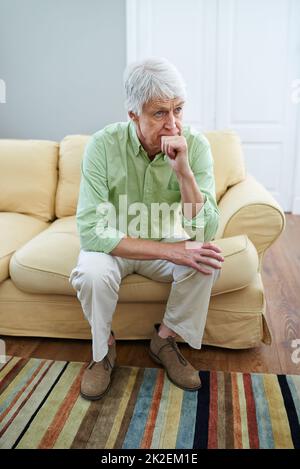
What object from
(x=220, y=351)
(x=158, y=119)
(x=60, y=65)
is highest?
(x=60, y=65)

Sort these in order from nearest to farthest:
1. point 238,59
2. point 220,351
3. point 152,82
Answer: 1. point 152,82
2. point 220,351
3. point 238,59

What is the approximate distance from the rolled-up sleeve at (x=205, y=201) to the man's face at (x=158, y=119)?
130 mm

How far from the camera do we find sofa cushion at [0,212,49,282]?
164cm

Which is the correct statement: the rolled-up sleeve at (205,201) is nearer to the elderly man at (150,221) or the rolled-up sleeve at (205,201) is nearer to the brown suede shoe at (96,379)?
the elderly man at (150,221)

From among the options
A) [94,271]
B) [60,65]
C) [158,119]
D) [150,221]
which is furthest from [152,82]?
[60,65]

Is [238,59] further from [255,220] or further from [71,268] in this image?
[71,268]

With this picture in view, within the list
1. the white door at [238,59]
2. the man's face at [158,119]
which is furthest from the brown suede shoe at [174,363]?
the white door at [238,59]

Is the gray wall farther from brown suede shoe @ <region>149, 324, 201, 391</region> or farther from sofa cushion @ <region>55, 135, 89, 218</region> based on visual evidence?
brown suede shoe @ <region>149, 324, 201, 391</region>

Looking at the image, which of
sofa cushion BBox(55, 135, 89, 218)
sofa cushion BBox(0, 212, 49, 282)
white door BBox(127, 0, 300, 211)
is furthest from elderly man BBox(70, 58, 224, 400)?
white door BBox(127, 0, 300, 211)

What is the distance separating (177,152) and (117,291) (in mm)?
499

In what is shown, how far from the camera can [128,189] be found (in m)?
1.49

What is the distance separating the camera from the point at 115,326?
163cm

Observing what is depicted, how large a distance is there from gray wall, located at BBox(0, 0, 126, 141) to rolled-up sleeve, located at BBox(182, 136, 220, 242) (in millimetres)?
2404
